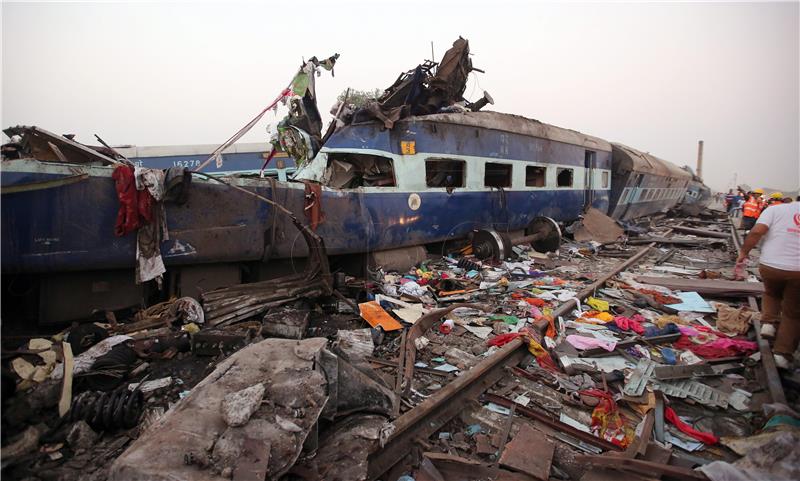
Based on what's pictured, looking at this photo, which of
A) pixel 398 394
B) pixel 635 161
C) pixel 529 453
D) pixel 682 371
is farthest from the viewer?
pixel 635 161

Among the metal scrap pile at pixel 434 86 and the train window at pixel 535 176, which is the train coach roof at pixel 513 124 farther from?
the train window at pixel 535 176

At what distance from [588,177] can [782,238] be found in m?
9.22

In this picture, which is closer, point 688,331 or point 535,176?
point 688,331

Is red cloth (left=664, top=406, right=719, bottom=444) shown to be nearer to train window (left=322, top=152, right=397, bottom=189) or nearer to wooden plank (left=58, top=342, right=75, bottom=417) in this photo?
wooden plank (left=58, top=342, right=75, bottom=417)

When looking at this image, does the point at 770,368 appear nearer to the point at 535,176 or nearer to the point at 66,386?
the point at 66,386

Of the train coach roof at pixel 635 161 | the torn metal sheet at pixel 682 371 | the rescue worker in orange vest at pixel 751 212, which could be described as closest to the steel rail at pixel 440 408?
the torn metal sheet at pixel 682 371

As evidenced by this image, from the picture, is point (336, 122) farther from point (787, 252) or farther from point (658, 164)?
point (658, 164)

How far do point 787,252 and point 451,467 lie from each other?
406 cm

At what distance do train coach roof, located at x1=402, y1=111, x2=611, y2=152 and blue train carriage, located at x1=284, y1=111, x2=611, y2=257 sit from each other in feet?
0.10

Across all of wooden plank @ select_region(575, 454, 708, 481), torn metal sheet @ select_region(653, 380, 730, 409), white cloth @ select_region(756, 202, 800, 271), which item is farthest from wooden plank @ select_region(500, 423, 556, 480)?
white cloth @ select_region(756, 202, 800, 271)

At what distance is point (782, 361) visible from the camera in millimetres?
3555

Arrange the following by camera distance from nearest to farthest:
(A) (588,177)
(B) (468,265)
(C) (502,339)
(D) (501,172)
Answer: (C) (502,339) < (B) (468,265) < (D) (501,172) < (A) (588,177)

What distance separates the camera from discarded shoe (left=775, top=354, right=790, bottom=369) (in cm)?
352

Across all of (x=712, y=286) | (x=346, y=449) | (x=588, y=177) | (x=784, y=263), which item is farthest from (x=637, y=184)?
(x=346, y=449)
